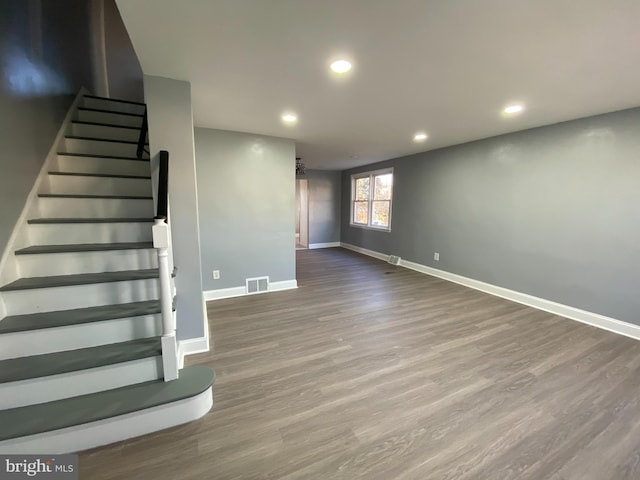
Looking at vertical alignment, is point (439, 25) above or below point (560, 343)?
above

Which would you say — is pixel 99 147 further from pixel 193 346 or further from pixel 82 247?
pixel 193 346

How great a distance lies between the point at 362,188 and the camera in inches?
282

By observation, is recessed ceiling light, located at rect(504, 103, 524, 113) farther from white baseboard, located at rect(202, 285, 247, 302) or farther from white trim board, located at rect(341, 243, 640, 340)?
white baseboard, located at rect(202, 285, 247, 302)

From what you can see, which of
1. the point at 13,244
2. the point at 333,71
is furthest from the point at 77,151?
the point at 333,71

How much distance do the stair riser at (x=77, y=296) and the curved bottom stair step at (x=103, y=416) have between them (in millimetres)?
630

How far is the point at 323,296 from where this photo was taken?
389 centimetres

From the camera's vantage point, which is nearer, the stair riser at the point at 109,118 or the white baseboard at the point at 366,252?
the stair riser at the point at 109,118

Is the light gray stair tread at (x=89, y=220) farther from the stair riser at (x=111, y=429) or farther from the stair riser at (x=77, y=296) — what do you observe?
the stair riser at (x=111, y=429)

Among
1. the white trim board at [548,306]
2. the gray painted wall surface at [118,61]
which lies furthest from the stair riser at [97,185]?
the white trim board at [548,306]

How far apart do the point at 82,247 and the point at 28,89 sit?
4.65ft

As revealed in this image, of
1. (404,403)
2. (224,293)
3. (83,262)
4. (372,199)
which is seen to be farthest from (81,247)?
(372,199)

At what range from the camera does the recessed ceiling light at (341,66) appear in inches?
73.0

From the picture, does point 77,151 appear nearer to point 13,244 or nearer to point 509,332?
point 13,244

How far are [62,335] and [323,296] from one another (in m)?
2.80
